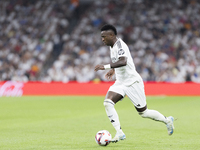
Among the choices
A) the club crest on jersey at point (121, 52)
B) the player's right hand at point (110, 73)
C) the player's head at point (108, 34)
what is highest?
the player's head at point (108, 34)

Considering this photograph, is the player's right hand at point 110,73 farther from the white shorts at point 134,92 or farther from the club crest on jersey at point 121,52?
the club crest on jersey at point 121,52

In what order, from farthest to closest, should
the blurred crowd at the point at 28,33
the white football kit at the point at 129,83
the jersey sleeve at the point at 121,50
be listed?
the blurred crowd at the point at 28,33
the white football kit at the point at 129,83
the jersey sleeve at the point at 121,50

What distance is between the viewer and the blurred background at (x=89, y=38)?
78.6 ft

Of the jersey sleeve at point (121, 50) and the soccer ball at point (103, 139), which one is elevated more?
the jersey sleeve at point (121, 50)

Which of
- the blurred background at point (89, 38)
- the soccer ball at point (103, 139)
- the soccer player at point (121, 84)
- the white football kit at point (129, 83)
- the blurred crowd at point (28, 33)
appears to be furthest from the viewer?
the blurred crowd at point (28, 33)

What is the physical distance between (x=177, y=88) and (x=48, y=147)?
54.4 feet

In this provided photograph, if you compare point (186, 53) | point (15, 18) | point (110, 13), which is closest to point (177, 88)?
point (186, 53)

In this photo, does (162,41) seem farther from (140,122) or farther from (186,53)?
(140,122)

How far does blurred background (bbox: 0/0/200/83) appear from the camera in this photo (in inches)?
944

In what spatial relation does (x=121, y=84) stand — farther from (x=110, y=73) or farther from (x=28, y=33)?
(x=28, y=33)

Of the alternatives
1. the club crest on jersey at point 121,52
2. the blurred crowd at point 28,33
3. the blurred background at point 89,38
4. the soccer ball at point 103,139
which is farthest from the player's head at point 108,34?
the blurred crowd at point 28,33

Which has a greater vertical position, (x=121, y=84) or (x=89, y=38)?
(x=121, y=84)

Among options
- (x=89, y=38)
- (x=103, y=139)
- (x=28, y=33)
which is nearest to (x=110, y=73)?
(x=103, y=139)

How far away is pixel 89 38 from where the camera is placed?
26.9 metres
